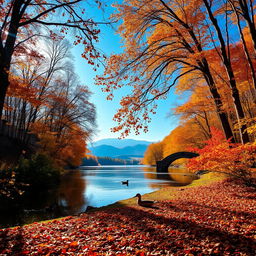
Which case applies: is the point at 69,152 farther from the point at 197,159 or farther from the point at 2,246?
the point at 2,246

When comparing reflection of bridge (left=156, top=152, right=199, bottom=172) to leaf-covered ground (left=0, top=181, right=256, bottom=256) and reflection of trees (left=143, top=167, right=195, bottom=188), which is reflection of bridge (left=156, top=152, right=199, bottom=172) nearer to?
reflection of trees (left=143, top=167, right=195, bottom=188)

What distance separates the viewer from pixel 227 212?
16.8 feet

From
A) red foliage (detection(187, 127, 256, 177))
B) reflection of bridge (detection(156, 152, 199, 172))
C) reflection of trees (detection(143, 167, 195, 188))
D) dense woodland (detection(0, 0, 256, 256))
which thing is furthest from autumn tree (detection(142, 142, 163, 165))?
red foliage (detection(187, 127, 256, 177))

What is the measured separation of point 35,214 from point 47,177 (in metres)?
7.34

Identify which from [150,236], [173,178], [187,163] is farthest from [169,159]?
[150,236]

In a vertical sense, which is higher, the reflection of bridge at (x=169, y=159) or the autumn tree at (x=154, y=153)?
the autumn tree at (x=154, y=153)

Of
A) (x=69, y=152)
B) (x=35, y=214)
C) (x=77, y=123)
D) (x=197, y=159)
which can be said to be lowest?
(x=35, y=214)

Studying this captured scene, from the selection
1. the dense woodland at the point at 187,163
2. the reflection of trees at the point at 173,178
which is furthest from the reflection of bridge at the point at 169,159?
the dense woodland at the point at 187,163

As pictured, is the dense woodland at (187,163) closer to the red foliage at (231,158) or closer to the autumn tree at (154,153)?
the red foliage at (231,158)

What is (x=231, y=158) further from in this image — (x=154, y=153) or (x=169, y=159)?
(x=154, y=153)

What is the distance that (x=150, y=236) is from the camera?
3803 mm

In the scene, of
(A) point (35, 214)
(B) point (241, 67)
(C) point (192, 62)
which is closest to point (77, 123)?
(A) point (35, 214)

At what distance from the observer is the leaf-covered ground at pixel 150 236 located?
3161 millimetres

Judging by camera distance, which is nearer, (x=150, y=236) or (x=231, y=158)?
(x=150, y=236)
